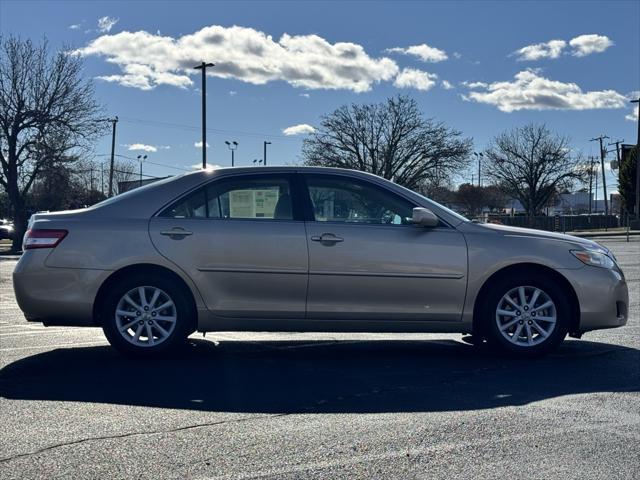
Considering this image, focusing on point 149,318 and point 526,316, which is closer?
point 149,318

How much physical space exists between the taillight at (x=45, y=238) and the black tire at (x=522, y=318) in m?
3.58

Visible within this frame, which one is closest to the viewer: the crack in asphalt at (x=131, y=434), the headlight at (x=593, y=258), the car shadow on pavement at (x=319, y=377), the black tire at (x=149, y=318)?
the crack in asphalt at (x=131, y=434)

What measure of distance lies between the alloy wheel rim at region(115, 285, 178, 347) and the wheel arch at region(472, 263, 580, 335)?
2536mm

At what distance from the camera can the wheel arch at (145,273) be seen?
634 centimetres

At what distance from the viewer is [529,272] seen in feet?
21.6

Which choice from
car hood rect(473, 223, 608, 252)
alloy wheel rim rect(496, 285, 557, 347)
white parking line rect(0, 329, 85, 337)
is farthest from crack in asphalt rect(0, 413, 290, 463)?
white parking line rect(0, 329, 85, 337)

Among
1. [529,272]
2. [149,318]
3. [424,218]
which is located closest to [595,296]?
[529,272]

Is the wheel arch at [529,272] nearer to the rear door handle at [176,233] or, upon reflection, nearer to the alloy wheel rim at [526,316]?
the alloy wheel rim at [526,316]

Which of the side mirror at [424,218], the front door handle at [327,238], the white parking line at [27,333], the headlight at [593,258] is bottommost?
the white parking line at [27,333]

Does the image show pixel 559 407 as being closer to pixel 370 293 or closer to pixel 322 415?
pixel 322 415

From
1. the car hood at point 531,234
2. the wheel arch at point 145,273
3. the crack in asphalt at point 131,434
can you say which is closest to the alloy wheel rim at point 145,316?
the wheel arch at point 145,273

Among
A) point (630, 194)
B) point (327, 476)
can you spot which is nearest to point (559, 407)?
point (327, 476)

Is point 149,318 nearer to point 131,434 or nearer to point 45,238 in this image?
point 45,238

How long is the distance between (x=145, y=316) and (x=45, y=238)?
3.47 ft
